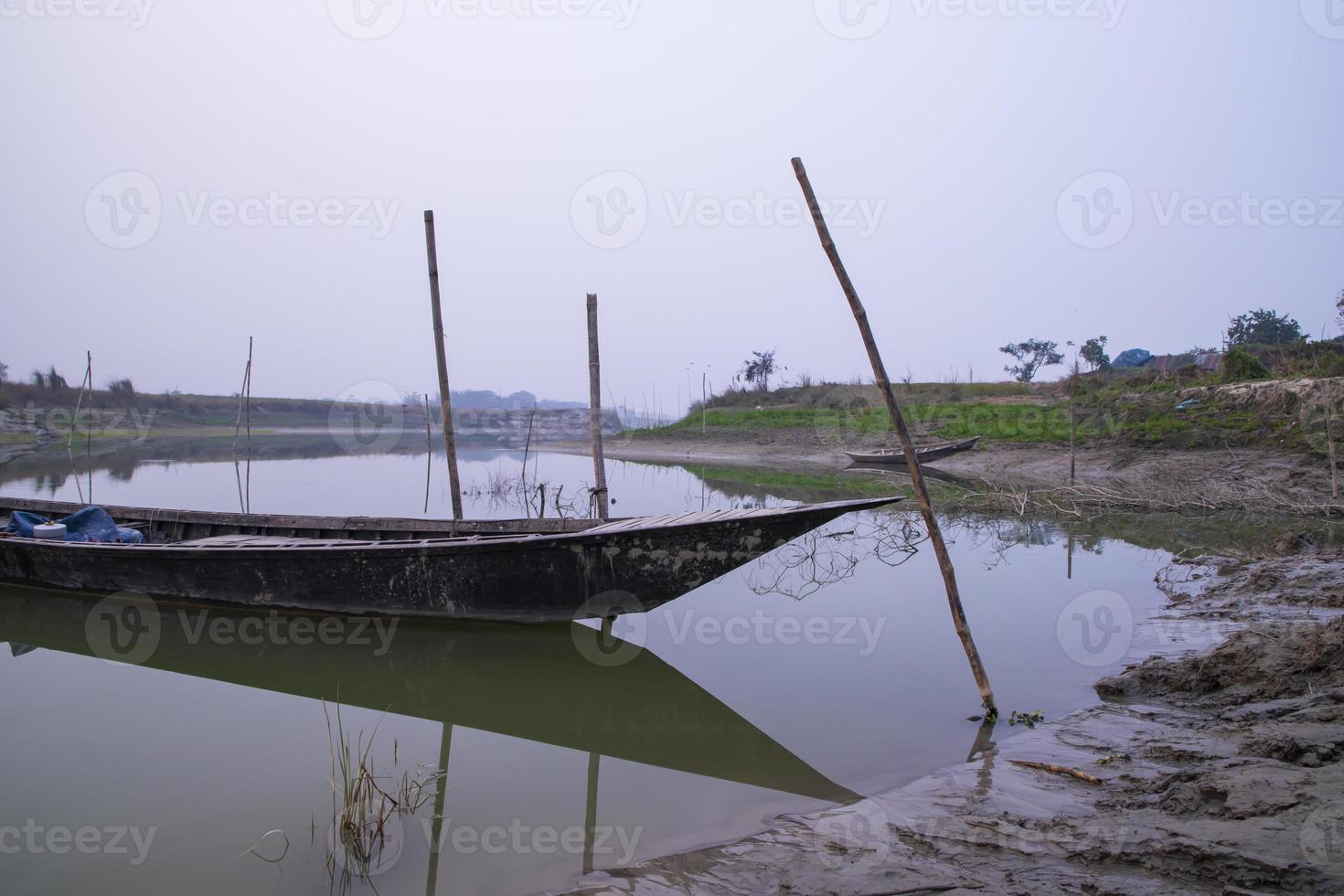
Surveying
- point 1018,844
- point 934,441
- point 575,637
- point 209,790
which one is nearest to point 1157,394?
point 934,441

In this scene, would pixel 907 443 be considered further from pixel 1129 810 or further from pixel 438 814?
pixel 438 814

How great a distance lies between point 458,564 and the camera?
18.8 feet

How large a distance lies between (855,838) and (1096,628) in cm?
406

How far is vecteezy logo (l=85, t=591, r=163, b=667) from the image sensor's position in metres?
6.05

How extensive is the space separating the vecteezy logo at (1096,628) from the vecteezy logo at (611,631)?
10.7 ft

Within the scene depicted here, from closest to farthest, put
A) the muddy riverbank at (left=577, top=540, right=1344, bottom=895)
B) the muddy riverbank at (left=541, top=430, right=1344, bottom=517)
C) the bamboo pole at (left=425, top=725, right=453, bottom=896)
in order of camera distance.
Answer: the muddy riverbank at (left=577, top=540, right=1344, bottom=895) < the bamboo pole at (left=425, top=725, right=453, bottom=896) < the muddy riverbank at (left=541, top=430, right=1344, bottom=517)

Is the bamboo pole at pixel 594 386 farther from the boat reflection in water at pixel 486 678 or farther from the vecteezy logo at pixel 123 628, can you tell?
the vecteezy logo at pixel 123 628

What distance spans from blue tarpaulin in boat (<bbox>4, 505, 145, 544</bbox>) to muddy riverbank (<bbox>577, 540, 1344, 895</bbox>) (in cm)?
702
